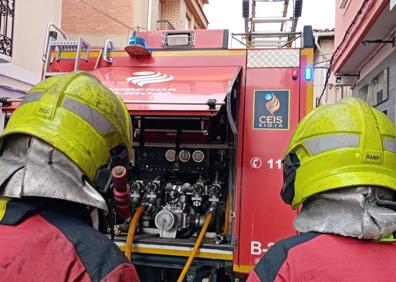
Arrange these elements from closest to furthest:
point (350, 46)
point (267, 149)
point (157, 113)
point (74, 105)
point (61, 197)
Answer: point (61, 197) → point (74, 105) → point (157, 113) → point (267, 149) → point (350, 46)

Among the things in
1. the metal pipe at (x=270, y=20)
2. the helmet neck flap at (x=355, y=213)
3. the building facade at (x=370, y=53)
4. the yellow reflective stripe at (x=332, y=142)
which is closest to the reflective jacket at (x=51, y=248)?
the helmet neck flap at (x=355, y=213)

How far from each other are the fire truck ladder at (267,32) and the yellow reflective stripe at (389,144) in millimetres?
3100

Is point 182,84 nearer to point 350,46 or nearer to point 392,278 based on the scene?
point 392,278

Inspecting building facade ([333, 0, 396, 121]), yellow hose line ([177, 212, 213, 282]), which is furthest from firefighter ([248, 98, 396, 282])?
building facade ([333, 0, 396, 121])

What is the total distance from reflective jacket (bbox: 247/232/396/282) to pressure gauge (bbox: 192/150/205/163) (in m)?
2.97

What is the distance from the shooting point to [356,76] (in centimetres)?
1146

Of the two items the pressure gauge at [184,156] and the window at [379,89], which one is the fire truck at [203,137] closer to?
the pressure gauge at [184,156]

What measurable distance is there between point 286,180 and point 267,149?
7.50 feet

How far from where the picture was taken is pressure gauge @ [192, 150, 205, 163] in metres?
4.52

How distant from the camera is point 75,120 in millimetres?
1531

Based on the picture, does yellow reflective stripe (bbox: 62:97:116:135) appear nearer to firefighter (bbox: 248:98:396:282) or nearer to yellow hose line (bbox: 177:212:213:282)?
firefighter (bbox: 248:98:396:282)

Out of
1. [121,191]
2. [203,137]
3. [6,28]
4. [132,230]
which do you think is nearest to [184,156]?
[203,137]

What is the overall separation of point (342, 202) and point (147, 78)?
3050 mm

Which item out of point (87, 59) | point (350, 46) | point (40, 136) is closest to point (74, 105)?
point (40, 136)
